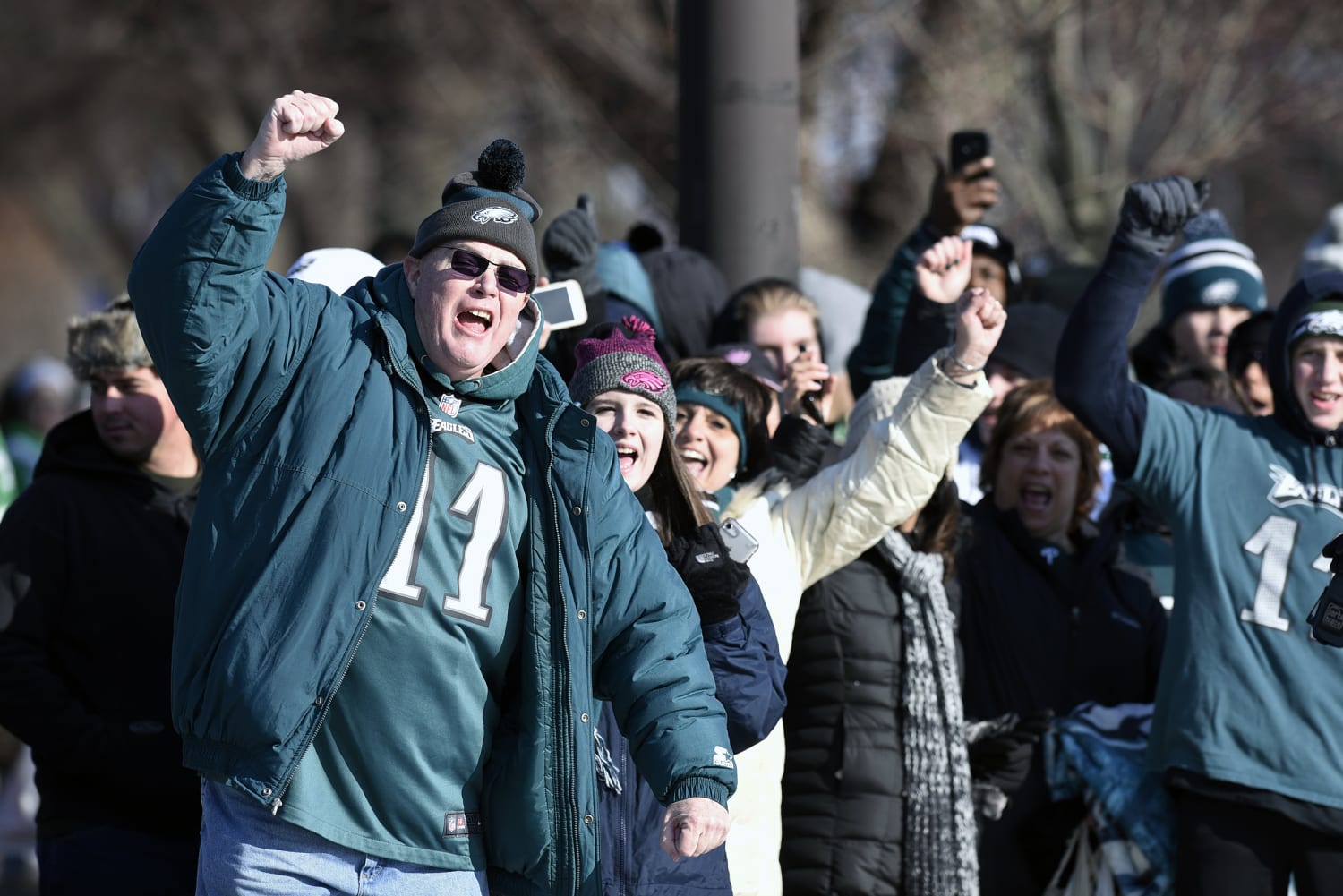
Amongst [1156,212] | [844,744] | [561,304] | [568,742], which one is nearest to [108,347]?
[561,304]

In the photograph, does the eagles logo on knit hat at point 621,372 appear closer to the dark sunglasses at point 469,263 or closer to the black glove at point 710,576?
the black glove at point 710,576

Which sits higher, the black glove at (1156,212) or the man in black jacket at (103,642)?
the black glove at (1156,212)

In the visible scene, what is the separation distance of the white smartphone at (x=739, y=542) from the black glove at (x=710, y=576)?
7cm

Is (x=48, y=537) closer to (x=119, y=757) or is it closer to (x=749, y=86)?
(x=119, y=757)

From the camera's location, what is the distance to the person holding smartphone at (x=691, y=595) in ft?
12.8

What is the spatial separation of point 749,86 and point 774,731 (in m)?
2.82

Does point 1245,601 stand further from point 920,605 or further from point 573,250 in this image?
point 573,250

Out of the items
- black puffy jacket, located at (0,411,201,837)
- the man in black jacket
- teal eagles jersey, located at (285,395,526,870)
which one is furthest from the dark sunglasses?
black puffy jacket, located at (0,411,201,837)

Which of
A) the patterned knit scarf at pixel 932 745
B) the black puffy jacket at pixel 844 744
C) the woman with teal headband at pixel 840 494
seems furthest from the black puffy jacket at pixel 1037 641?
the woman with teal headband at pixel 840 494

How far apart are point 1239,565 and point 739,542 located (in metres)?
1.42

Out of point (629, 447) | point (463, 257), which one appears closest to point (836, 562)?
point (629, 447)

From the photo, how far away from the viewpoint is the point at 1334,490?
4.81 m

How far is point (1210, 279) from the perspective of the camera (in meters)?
6.70

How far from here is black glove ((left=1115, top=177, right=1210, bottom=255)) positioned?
4.77m
